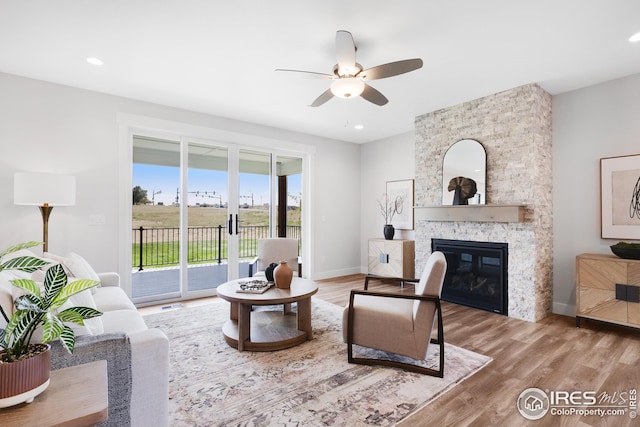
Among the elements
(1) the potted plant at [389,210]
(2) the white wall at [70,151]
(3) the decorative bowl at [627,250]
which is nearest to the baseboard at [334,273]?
(1) the potted plant at [389,210]

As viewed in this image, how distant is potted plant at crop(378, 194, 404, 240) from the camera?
17.9 ft

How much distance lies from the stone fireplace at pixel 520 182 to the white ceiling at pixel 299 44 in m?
0.24

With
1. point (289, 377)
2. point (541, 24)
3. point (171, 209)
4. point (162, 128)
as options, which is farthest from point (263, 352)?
point (541, 24)

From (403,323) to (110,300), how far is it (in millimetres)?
2544

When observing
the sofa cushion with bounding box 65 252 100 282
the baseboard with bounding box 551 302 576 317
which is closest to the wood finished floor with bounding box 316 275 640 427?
the baseboard with bounding box 551 302 576 317

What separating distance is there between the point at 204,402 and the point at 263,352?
748mm

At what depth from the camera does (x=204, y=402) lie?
2.03 metres


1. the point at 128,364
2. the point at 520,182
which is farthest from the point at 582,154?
the point at 128,364

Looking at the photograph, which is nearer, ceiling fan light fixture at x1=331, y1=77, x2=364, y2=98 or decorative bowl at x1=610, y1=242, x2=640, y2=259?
ceiling fan light fixture at x1=331, y1=77, x2=364, y2=98

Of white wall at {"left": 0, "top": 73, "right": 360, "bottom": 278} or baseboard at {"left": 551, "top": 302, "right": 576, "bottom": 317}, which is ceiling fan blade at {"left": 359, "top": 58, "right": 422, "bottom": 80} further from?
baseboard at {"left": 551, "top": 302, "right": 576, "bottom": 317}

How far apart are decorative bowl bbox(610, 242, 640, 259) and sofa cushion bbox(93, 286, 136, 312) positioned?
185 inches

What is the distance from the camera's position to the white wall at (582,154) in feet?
11.1

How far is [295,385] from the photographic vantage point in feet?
7.23

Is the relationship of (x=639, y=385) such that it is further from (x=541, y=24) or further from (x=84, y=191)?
(x=84, y=191)
